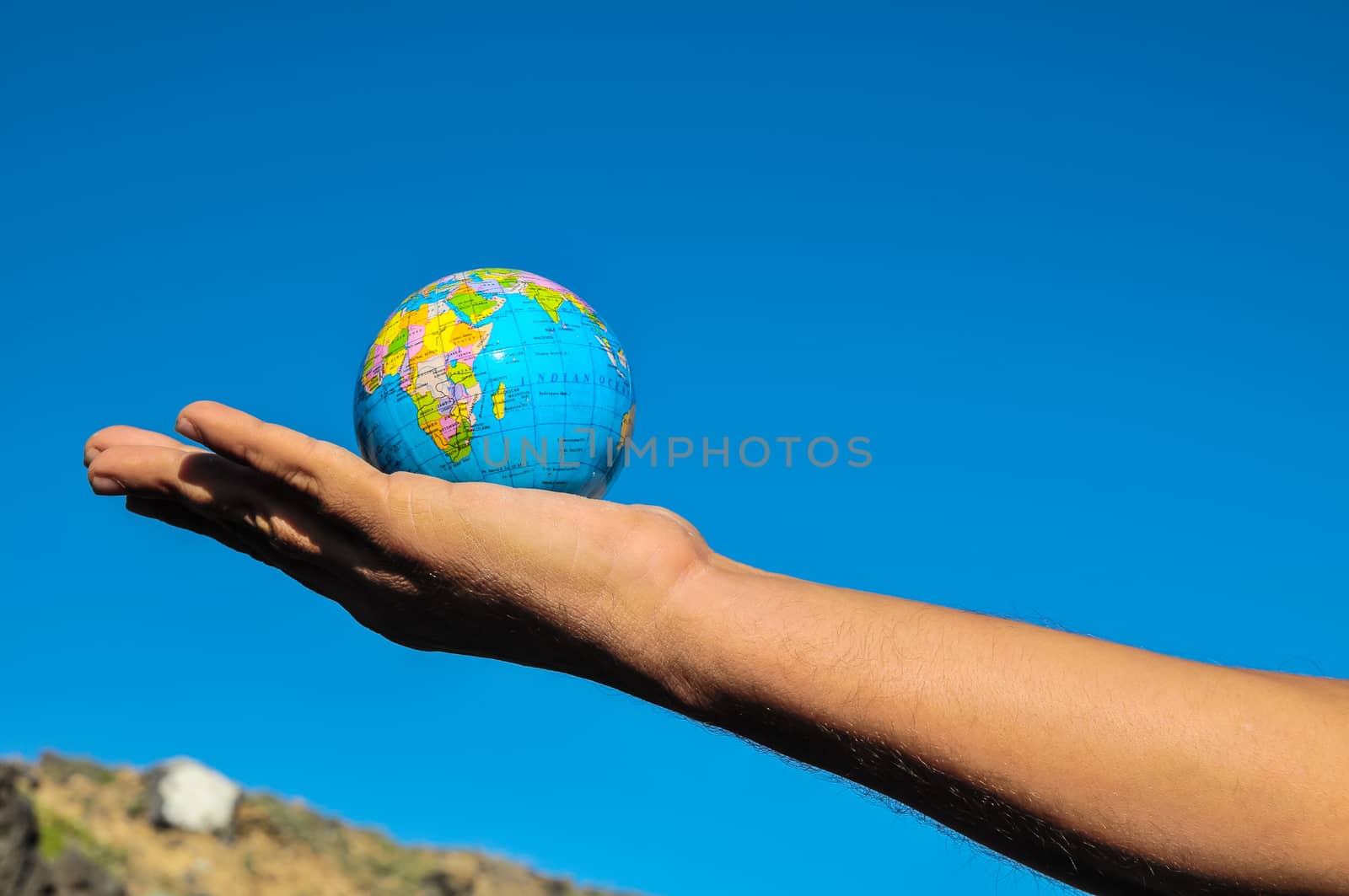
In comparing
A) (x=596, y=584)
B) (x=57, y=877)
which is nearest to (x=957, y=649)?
(x=596, y=584)

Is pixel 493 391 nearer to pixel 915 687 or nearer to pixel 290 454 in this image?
pixel 290 454

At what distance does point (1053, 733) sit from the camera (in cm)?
252

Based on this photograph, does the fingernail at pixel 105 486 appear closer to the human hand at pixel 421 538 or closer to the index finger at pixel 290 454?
the human hand at pixel 421 538

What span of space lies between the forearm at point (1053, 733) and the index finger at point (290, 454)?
129cm

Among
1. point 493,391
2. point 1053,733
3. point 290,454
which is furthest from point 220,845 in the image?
point 1053,733

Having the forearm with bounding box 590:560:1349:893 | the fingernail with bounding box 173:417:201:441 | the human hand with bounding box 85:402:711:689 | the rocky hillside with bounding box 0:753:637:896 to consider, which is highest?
the rocky hillside with bounding box 0:753:637:896

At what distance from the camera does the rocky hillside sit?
19969 mm

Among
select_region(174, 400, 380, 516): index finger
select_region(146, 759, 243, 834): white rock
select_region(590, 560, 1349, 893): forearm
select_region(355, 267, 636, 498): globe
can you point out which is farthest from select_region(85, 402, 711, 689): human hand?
select_region(146, 759, 243, 834): white rock

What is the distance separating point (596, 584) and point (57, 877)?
1405cm

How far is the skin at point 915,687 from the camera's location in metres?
2.43

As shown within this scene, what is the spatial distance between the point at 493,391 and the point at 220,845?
2012 centimetres

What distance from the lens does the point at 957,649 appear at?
2668mm

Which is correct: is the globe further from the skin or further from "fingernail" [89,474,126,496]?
the skin

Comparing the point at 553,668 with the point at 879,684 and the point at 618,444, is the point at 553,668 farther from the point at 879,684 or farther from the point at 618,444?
the point at 618,444
